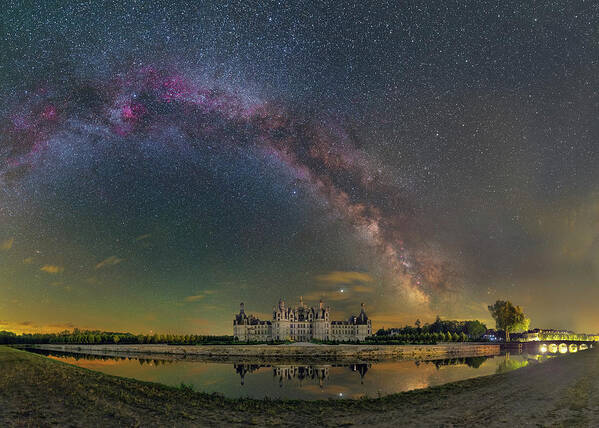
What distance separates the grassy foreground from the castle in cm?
11662

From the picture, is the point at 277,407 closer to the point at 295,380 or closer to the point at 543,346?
the point at 295,380

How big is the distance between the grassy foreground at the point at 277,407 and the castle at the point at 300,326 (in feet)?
383

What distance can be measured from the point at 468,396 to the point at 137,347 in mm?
75585

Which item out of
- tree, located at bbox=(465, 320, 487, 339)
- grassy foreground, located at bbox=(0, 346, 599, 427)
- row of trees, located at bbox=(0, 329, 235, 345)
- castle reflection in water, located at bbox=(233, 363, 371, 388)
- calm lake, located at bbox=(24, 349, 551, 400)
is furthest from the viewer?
tree, located at bbox=(465, 320, 487, 339)

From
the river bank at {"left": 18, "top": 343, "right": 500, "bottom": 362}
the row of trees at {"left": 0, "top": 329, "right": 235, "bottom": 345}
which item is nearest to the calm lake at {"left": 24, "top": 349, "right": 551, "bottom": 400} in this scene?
the river bank at {"left": 18, "top": 343, "right": 500, "bottom": 362}

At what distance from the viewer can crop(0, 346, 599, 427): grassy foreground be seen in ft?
58.7

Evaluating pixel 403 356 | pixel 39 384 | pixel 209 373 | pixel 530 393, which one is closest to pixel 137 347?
pixel 209 373

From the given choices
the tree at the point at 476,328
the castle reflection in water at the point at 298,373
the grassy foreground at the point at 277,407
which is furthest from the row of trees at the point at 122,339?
the tree at the point at 476,328

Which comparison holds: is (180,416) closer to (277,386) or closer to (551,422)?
(551,422)

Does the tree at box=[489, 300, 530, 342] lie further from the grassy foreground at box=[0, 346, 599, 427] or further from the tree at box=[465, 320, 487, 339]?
the grassy foreground at box=[0, 346, 599, 427]

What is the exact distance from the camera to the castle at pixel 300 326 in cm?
14288

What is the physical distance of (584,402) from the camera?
2158 cm

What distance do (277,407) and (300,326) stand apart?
12943 cm

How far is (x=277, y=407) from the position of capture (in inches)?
877
